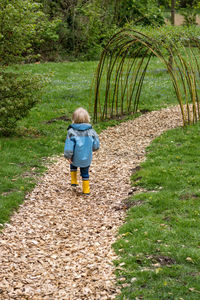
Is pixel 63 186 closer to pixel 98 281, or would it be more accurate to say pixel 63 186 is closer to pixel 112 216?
pixel 112 216

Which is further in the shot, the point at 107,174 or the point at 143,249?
the point at 107,174

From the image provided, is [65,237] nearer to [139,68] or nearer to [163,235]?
[163,235]

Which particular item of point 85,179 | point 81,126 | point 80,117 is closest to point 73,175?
point 85,179

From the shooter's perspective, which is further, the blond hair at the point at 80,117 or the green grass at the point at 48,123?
the green grass at the point at 48,123

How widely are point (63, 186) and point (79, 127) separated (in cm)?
146

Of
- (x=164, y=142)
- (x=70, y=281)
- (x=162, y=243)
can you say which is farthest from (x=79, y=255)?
(x=164, y=142)

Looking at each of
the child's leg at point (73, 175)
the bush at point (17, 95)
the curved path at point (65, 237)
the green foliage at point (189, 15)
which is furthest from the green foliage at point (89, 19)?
the child's leg at point (73, 175)

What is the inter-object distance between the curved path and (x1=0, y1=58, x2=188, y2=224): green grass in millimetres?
362

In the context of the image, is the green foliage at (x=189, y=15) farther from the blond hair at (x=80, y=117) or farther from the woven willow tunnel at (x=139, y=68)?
the blond hair at (x=80, y=117)

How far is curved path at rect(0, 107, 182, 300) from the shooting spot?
4.88 meters

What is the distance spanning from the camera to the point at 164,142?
1126cm

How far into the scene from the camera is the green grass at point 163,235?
4.62 meters

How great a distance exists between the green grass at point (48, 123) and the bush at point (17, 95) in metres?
0.36

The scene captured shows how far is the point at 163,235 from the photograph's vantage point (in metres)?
5.80
